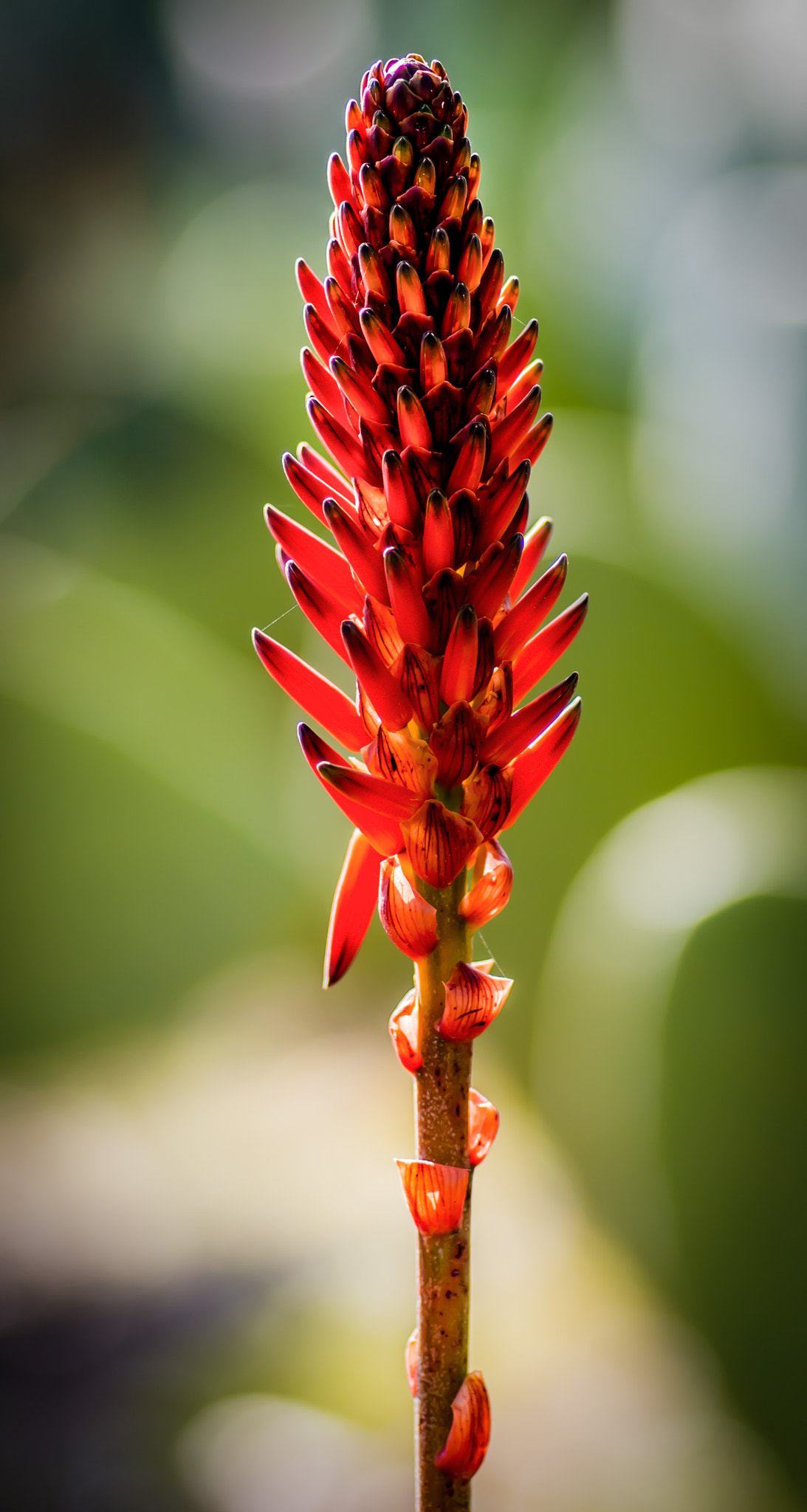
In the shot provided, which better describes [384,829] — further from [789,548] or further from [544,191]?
[544,191]

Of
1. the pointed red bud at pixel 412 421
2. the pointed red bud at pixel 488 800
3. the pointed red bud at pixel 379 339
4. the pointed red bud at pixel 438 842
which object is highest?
the pointed red bud at pixel 379 339

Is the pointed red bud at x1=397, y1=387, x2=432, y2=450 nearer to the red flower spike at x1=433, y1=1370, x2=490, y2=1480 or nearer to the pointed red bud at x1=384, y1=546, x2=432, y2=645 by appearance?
the pointed red bud at x1=384, y1=546, x2=432, y2=645

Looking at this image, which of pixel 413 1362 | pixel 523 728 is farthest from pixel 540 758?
pixel 413 1362

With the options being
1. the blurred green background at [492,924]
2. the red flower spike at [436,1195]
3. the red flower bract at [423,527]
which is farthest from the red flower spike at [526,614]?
the blurred green background at [492,924]

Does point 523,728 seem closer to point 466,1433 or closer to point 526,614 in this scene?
point 526,614

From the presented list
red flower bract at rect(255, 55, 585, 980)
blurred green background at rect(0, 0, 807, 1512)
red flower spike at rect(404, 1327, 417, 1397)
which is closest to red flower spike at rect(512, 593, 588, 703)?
red flower bract at rect(255, 55, 585, 980)

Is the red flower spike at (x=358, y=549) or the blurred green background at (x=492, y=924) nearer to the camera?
the red flower spike at (x=358, y=549)

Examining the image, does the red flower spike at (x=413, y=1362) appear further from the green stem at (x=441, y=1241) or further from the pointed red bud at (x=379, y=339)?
the pointed red bud at (x=379, y=339)
